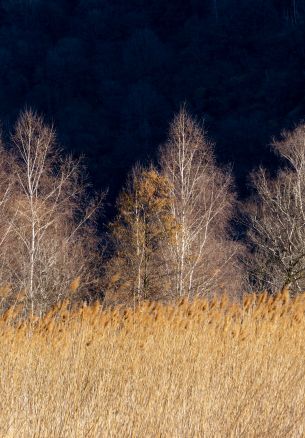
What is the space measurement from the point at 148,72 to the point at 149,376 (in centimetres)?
9246

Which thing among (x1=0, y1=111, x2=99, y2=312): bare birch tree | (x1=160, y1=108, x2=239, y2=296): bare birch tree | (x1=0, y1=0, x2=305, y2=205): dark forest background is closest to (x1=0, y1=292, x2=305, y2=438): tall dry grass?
(x1=0, y1=111, x2=99, y2=312): bare birch tree

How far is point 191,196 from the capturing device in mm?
23672

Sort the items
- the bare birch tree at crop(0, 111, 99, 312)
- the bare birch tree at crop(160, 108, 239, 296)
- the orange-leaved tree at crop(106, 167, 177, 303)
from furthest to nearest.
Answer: the orange-leaved tree at crop(106, 167, 177, 303), the bare birch tree at crop(160, 108, 239, 296), the bare birch tree at crop(0, 111, 99, 312)

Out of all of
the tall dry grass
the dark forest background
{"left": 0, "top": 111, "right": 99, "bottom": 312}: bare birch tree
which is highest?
the dark forest background

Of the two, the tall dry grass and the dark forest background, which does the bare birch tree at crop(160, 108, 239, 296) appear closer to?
the tall dry grass

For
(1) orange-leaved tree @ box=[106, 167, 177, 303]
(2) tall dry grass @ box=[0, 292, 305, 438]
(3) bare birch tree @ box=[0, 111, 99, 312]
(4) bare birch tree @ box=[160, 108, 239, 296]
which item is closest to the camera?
(2) tall dry grass @ box=[0, 292, 305, 438]

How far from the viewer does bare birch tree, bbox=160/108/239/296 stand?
22688mm

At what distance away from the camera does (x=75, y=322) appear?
523 cm

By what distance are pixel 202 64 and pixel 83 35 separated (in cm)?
2199

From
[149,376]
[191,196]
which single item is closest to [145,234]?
[191,196]

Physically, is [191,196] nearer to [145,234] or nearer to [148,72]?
[145,234]

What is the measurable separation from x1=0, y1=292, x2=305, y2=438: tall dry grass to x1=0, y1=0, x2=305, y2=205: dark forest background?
57674 mm

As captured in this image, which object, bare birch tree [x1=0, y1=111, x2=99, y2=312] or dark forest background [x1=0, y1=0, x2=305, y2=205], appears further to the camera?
dark forest background [x1=0, y1=0, x2=305, y2=205]

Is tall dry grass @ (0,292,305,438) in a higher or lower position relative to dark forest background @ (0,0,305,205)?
lower
